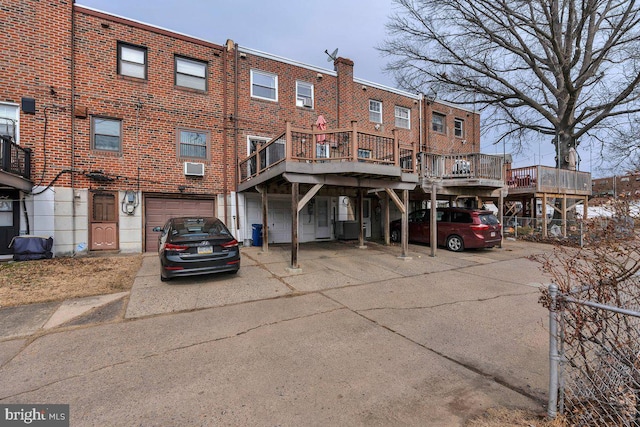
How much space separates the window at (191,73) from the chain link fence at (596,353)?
1206 cm

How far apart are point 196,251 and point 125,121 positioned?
21.7 ft

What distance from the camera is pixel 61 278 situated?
248 inches

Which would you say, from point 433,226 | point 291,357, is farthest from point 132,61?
point 433,226

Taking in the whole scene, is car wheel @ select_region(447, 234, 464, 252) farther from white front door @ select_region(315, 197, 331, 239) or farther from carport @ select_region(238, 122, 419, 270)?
white front door @ select_region(315, 197, 331, 239)

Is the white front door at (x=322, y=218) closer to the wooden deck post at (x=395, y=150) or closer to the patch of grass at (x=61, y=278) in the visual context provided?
the wooden deck post at (x=395, y=150)

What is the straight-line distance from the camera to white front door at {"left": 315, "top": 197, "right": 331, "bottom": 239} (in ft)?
43.7

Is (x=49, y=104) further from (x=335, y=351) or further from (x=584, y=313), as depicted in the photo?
(x=584, y=313)

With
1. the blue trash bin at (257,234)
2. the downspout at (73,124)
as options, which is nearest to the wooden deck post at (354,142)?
the blue trash bin at (257,234)

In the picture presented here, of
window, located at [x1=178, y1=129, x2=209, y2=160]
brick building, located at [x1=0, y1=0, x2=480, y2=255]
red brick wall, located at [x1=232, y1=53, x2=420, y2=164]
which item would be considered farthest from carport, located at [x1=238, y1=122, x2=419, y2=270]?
red brick wall, located at [x1=232, y1=53, x2=420, y2=164]

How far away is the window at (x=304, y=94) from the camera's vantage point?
41.8ft

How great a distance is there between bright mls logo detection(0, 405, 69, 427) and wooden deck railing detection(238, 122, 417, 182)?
575 cm

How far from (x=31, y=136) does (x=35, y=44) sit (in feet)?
8.87

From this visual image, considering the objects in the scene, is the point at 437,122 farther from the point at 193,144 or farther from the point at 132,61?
the point at 132,61

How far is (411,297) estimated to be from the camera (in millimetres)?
5484
